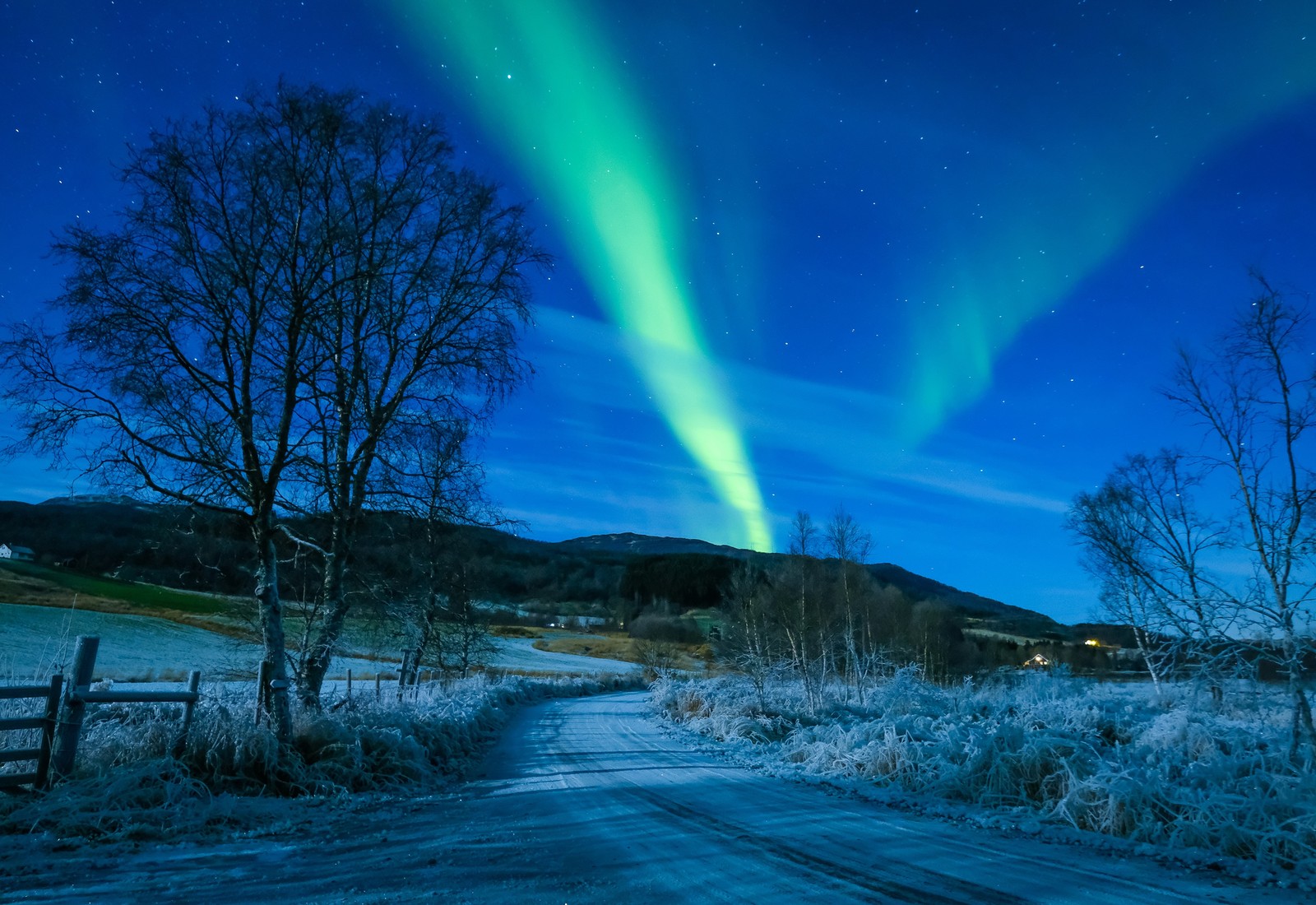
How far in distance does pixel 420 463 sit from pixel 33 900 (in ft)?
27.1

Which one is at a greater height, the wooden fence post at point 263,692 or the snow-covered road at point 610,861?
the wooden fence post at point 263,692

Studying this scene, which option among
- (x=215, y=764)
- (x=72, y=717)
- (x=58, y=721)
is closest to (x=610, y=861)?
(x=215, y=764)

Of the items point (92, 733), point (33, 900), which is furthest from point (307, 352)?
point (33, 900)

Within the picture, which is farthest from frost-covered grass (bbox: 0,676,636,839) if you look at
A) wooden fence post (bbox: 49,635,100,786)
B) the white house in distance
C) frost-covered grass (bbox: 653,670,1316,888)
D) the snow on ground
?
the white house in distance

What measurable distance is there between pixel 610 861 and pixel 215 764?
548 cm

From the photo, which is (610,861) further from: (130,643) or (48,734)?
(130,643)

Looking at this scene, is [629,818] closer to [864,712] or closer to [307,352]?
[307,352]

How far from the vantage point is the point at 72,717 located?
7.92m

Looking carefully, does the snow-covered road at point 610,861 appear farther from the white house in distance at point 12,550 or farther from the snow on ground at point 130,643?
the white house in distance at point 12,550

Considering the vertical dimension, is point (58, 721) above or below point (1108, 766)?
below

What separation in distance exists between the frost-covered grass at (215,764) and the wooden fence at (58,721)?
0.23 m

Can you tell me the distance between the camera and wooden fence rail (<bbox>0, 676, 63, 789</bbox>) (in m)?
7.39

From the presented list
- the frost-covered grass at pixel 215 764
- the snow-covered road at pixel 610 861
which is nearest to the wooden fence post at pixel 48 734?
the frost-covered grass at pixel 215 764

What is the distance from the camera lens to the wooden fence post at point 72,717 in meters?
7.79
